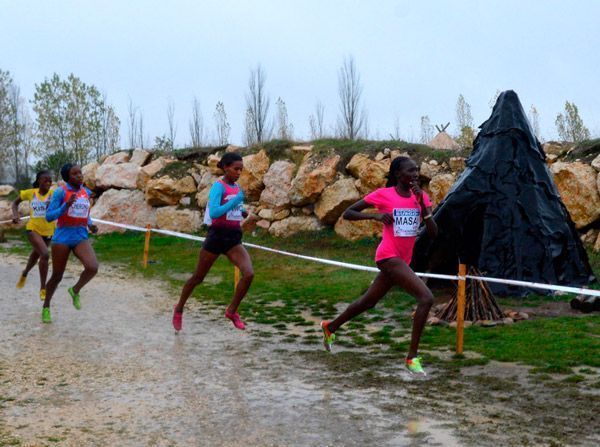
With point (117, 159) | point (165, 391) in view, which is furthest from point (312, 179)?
point (165, 391)

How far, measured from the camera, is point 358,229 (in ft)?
57.3

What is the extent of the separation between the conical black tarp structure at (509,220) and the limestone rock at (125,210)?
1270 cm

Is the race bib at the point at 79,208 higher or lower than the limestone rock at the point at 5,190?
lower

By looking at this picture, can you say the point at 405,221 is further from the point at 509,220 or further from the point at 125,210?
the point at 125,210

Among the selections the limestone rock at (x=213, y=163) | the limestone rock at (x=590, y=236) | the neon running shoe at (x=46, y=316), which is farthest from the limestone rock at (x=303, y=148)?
the neon running shoe at (x=46, y=316)

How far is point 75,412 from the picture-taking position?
5031mm

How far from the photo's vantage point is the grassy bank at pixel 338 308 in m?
7.18

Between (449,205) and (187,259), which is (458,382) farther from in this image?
(187,259)

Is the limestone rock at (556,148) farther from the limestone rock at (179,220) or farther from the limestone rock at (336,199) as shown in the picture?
the limestone rock at (179,220)

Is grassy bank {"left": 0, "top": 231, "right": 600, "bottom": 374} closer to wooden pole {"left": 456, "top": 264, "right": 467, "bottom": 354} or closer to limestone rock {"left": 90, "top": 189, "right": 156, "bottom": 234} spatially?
wooden pole {"left": 456, "top": 264, "right": 467, "bottom": 354}

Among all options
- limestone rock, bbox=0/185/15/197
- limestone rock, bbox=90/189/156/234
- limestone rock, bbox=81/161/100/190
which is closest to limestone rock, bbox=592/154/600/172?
limestone rock, bbox=90/189/156/234

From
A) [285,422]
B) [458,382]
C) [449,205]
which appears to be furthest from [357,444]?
[449,205]

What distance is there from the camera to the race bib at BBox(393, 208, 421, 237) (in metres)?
5.90

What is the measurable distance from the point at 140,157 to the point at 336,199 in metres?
8.19
